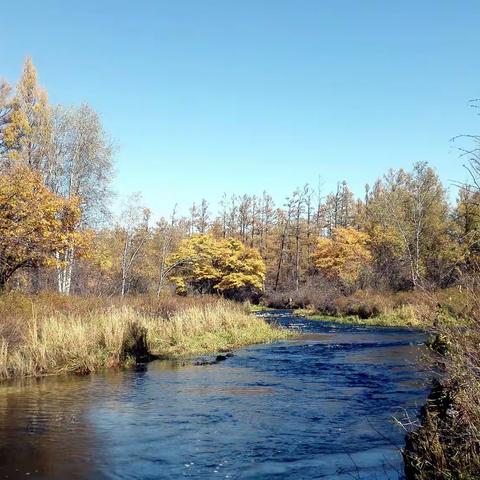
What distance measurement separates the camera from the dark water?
710 centimetres

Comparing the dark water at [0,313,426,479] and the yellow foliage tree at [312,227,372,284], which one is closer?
the dark water at [0,313,426,479]

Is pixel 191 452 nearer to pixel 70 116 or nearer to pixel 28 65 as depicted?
pixel 70 116

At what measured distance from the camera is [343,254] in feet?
183

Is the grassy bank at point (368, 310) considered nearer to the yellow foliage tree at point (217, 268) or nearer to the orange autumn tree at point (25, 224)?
the yellow foliage tree at point (217, 268)

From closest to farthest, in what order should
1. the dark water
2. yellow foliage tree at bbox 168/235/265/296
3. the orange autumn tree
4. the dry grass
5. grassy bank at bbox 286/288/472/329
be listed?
the dry grass → the dark water → the orange autumn tree → grassy bank at bbox 286/288/472/329 → yellow foliage tree at bbox 168/235/265/296

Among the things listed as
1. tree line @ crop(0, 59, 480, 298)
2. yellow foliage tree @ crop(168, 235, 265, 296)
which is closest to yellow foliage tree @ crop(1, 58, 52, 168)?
tree line @ crop(0, 59, 480, 298)

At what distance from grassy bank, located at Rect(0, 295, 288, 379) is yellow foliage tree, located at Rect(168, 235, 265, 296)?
3248 centimetres

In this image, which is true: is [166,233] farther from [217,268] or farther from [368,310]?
[368,310]

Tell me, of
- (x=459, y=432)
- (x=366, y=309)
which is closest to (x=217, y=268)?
(x=366, y=309)

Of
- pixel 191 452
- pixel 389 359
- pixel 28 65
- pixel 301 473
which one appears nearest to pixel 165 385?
pixel 191 452

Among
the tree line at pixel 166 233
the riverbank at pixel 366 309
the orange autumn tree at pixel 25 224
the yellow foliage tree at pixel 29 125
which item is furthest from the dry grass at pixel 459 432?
the yellow foliage tree at pixel 29 125

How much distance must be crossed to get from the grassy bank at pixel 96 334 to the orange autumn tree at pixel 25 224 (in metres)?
3.19

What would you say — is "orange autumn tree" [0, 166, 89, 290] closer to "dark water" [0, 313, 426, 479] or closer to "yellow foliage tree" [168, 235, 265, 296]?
"dark water" [0, 313, 426, 479]

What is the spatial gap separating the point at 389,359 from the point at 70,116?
26317 mm
